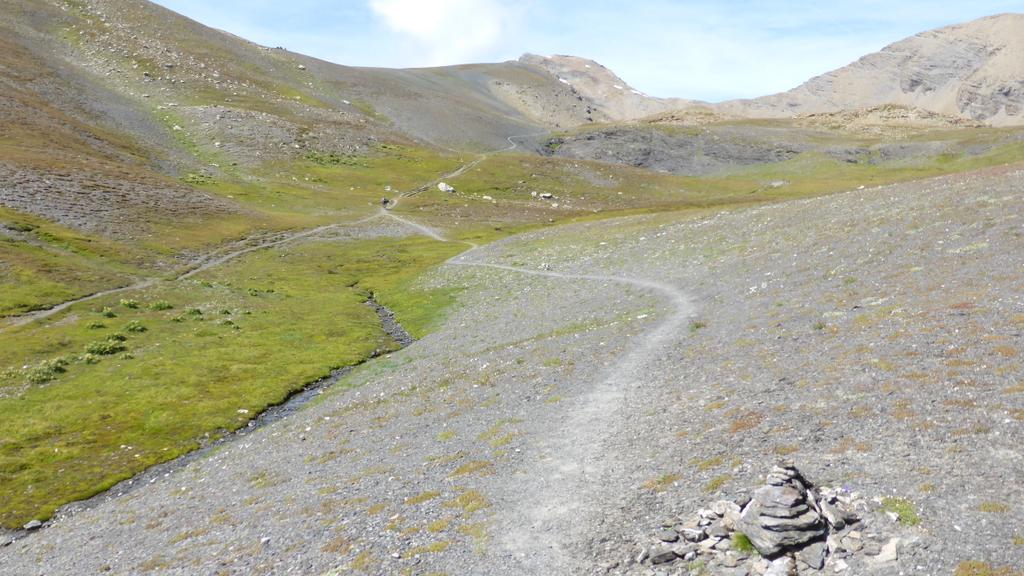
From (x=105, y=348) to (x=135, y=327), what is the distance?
568cm

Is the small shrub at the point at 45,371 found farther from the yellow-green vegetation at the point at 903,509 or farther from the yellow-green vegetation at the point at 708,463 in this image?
the yellow-green vegetation at the point at 903,509

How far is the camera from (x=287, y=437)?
36781mm

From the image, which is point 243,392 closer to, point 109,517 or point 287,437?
point 287,437

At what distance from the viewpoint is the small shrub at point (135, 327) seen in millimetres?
58469

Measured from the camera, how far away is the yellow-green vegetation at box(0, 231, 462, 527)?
1470 inches

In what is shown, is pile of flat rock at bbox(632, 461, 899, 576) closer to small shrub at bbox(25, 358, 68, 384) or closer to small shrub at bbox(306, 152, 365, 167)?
small shrub at bbox(25, 358, 68, 384)

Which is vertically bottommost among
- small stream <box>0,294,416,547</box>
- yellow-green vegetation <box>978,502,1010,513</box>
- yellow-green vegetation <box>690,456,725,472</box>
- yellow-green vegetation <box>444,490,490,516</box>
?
small stream <box>0,294,416,547</box>

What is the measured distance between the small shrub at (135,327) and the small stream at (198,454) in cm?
1998

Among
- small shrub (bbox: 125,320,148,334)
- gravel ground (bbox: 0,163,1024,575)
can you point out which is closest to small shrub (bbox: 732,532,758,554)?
gravel ground (bbox: 0,163,1024,575)

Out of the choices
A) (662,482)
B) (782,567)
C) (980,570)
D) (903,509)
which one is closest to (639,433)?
(662,482)

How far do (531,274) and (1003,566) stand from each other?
6331cm

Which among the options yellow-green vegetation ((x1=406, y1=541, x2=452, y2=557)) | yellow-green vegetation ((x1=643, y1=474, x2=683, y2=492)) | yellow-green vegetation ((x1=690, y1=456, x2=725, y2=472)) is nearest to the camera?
yellow-green vegetation ((x1=406, y1=541, x2=452, y2=557))

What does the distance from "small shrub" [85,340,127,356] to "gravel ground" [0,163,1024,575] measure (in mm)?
21822

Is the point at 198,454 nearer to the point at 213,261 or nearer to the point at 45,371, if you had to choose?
the point at 45,371
